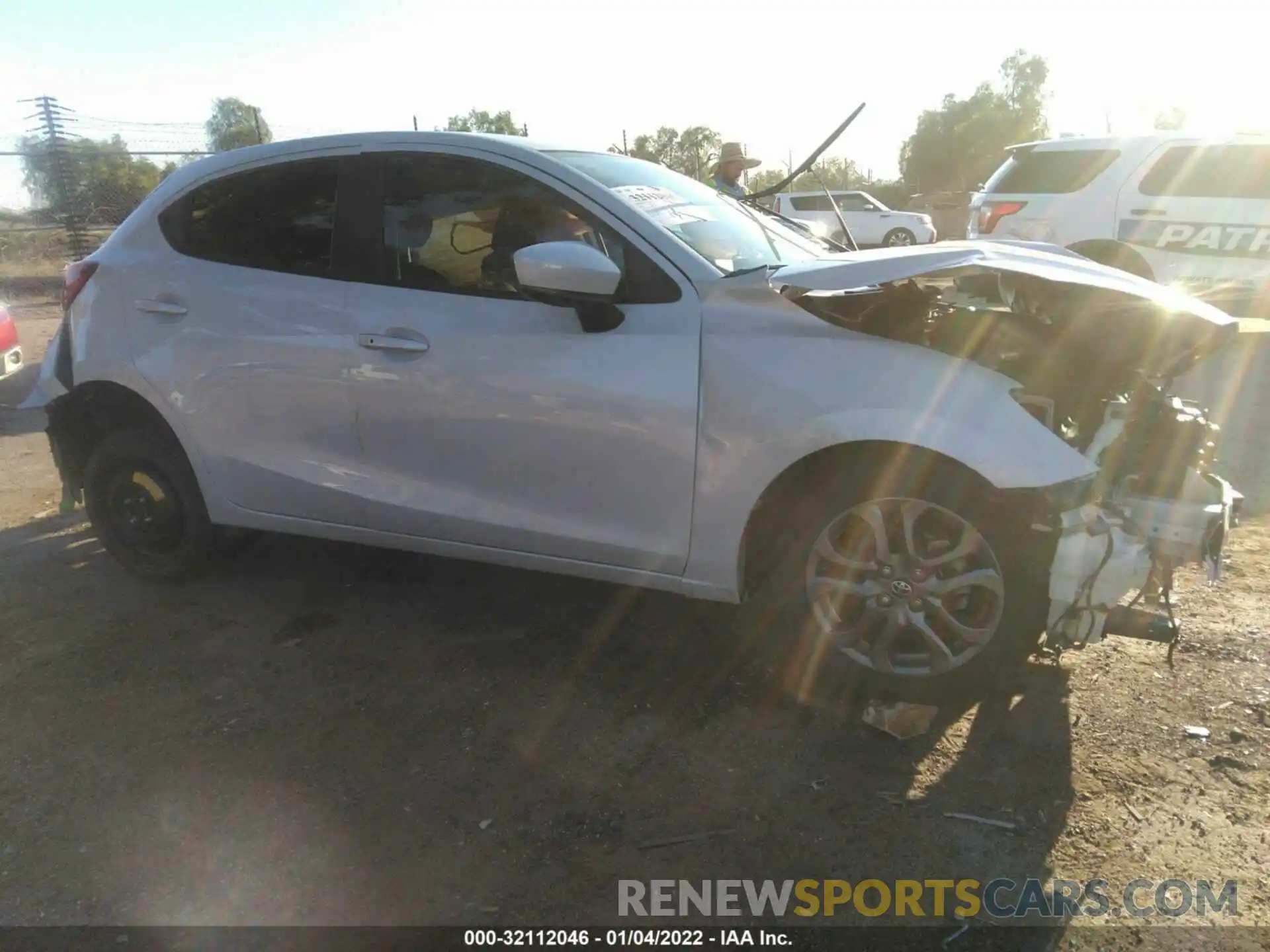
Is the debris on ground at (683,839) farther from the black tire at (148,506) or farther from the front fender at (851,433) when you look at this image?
the black tire at (148,506)

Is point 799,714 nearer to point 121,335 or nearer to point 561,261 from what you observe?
point 561,261

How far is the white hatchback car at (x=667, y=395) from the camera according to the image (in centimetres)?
281

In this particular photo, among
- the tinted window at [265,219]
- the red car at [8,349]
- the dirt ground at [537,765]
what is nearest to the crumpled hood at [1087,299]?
the dirt ground at [537,765]

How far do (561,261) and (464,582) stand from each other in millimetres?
1773

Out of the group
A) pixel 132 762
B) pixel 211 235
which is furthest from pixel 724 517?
pixel 211 235

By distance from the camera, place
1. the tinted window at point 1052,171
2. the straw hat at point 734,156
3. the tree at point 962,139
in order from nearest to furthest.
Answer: the straw hat at point 734,156 → the tinted window at point 1052,171 → the tree at point 962,139

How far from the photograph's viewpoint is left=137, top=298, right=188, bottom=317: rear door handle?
3877mm

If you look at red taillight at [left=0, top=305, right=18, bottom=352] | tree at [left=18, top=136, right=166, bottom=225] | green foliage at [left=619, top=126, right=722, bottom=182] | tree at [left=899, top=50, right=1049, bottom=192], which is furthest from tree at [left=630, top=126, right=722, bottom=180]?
tree at [left=899, top=50, right=1049, bottom=192]

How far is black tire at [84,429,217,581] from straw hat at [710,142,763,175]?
4.29 metres

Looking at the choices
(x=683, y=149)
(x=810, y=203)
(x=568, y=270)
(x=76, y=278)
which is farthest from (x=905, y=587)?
(x=810, y=203)

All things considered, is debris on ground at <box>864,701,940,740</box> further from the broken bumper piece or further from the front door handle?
the front door handle

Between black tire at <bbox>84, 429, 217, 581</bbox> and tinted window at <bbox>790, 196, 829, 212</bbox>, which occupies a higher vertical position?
tinted window at <bbox>790, 196, 829, 212</bbox>

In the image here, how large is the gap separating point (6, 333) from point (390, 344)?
6.82 metres

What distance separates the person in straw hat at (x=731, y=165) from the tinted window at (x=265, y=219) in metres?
3.46
